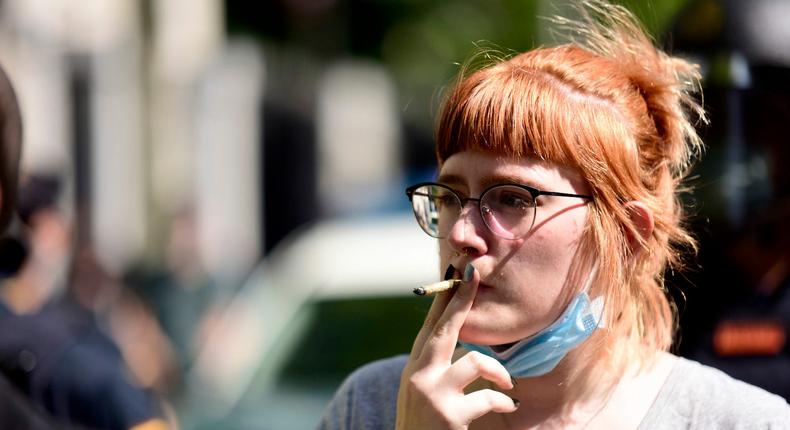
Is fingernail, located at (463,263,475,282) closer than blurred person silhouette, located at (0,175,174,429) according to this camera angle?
Yes

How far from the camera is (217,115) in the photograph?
16094 millimetres

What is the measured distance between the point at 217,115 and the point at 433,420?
14239 mm

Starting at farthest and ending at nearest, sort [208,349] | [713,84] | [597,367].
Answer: [208,349]
[713,84]
[597,367]

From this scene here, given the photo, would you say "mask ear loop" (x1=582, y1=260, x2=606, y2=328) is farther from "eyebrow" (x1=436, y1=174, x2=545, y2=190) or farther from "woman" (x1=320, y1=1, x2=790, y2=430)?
"eyebrow" (x1=436, y1=174, x2=545, y2=190)

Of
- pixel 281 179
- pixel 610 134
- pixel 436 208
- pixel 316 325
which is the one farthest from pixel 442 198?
pixel 281 179

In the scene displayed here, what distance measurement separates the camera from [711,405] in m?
2.35

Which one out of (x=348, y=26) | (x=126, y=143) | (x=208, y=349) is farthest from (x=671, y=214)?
(x=126, y=143)

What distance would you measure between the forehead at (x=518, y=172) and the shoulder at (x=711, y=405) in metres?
0.46

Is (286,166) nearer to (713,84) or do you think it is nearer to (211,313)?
(211,313)

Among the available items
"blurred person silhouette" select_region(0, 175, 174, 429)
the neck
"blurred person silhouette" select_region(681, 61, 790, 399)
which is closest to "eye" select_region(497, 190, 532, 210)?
the neck

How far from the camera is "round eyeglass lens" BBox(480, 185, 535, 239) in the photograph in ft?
7.63

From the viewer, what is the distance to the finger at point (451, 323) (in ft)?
7.29

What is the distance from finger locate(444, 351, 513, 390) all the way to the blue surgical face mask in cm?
12

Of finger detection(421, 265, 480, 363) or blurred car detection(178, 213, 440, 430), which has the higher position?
finger detection(421, 265, 480, 363)
